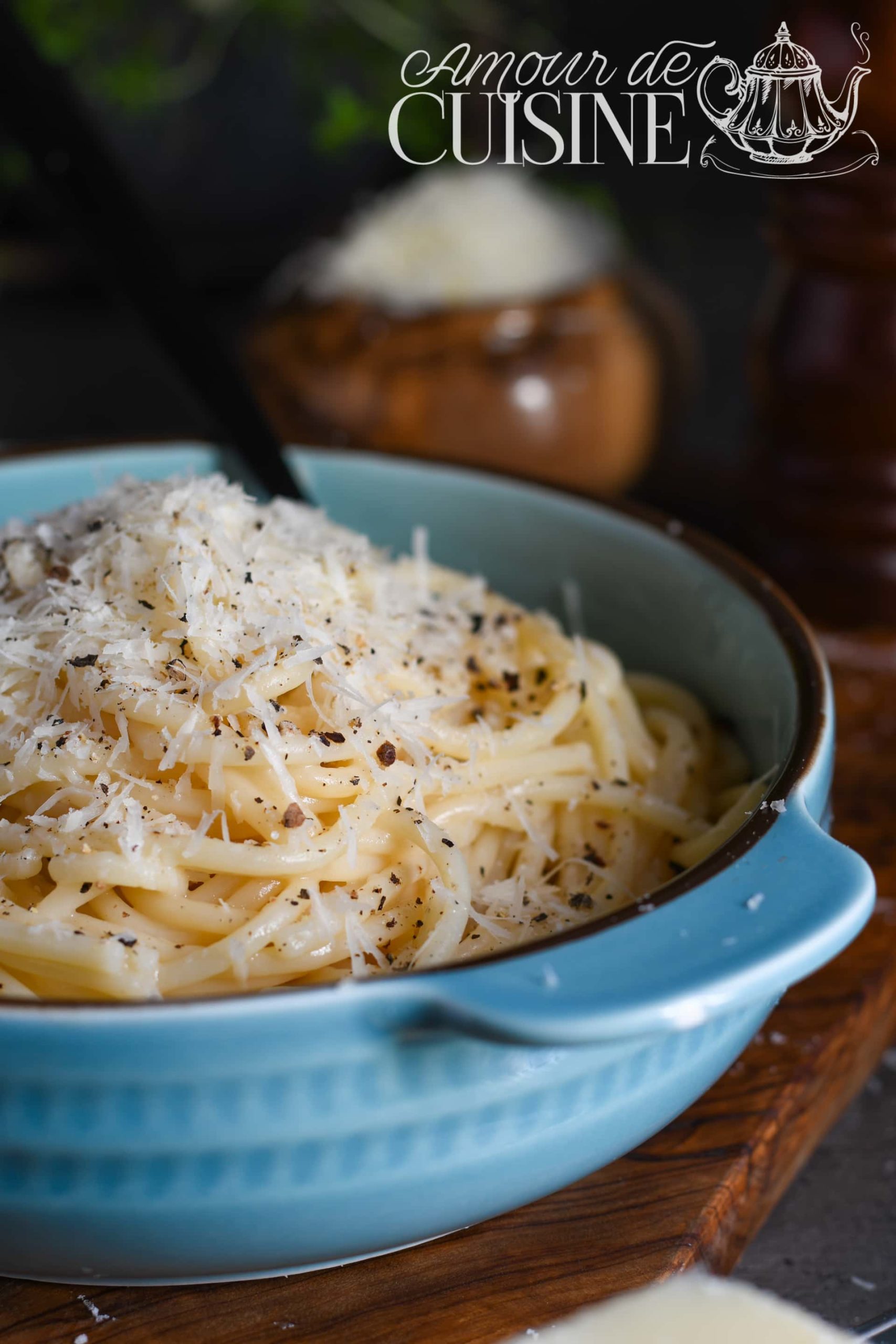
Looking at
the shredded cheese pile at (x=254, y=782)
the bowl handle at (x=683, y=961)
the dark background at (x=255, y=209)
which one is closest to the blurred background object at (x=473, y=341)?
the dark background at (x=255, y=209)

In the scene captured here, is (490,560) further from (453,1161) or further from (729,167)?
(453,1161)

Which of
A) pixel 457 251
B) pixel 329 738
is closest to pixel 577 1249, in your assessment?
pixel 329 738

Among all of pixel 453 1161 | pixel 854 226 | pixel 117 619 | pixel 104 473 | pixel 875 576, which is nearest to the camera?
pixel 453 1161

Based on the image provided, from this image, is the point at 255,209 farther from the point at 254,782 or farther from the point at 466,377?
the point at 254,782

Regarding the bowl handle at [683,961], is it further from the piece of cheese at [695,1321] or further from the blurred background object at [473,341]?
the blurred background object at [473,341]

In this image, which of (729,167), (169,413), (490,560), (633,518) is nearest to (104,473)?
(490,560)
